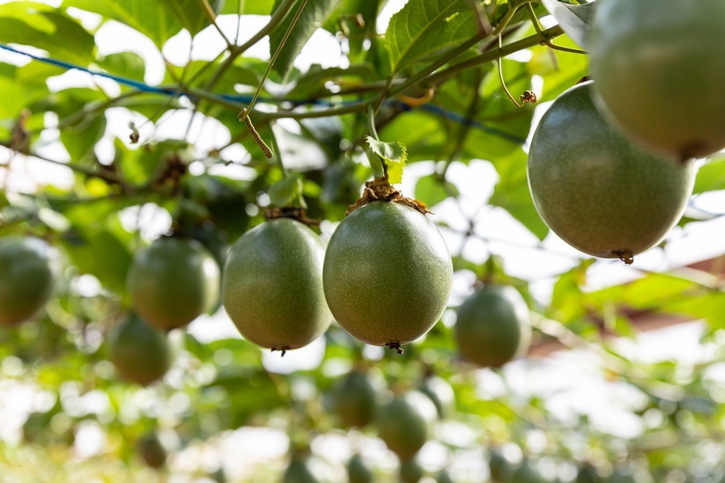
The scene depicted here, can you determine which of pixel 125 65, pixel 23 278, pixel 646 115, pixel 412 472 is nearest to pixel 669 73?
pixel 646 115

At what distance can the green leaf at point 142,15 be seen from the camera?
143cm

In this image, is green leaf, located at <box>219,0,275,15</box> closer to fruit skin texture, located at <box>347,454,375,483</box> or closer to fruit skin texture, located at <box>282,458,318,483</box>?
fruit skin texture, located at <box>282,458,318,483</box>

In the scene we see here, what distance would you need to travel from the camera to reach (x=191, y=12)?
4.31ft

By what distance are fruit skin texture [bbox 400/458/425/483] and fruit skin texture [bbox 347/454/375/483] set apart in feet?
0.66

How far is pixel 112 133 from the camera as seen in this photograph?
80.9 inches

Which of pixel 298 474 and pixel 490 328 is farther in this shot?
pixel 298 474

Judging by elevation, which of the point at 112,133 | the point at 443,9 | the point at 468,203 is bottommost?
the point at 468,203

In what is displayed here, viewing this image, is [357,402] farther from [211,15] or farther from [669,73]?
[669,73]

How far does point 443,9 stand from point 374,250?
1.40 feet

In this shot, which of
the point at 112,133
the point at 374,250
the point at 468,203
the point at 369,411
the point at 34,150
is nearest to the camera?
the point at 374,250

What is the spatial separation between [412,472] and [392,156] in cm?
255

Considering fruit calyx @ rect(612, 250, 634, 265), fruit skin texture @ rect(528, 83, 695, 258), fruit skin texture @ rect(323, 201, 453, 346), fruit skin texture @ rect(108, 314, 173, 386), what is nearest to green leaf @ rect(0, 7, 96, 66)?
fruit skin texture @ rect(108, 314, 173, 386)

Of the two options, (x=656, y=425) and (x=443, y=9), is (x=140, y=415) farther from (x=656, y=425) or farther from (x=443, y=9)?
(x=443, y=9)

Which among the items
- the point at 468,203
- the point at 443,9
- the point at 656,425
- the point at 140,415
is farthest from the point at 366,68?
the point at 140,415
